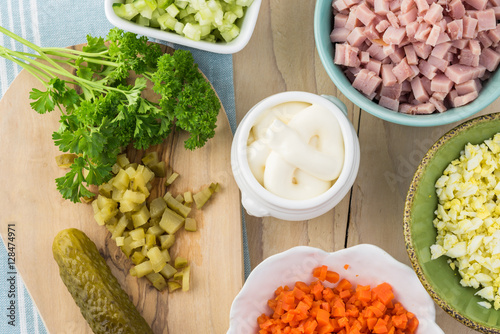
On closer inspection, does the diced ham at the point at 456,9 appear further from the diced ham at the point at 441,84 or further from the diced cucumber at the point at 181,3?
the diced cucumber at the point at 181,3

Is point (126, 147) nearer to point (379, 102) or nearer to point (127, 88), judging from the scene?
point (127, 88)

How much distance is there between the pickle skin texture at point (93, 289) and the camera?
179 cm

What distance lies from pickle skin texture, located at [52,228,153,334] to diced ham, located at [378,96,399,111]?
1.10 meters

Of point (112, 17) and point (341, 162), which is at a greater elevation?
point (112, 17)

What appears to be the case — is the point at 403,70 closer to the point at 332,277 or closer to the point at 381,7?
the point at 381,7

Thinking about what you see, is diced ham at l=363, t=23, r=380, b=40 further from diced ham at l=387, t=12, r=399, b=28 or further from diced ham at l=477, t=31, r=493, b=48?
diced ham at l=477, t=31, r=493, b=48

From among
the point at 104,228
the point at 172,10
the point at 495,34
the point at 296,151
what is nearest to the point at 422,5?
the point at 495,34

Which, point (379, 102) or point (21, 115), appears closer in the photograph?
point (379, 102)

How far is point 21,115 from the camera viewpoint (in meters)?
1.98

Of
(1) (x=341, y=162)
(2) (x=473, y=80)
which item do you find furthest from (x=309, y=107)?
(2) (x=473, y=80)

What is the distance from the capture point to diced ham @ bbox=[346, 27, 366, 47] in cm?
168

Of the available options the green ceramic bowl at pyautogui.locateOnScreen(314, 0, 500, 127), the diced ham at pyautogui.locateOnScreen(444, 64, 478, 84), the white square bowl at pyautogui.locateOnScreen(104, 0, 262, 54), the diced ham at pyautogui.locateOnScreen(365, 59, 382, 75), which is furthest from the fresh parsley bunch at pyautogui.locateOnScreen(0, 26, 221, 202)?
the diced ham at pyautogui.locateOnScreen(444, 64, 478, 84)

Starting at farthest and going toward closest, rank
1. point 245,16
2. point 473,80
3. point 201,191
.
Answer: point 201,191 < point 245,16 < point 473,80

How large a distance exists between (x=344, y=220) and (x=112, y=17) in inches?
42.3
